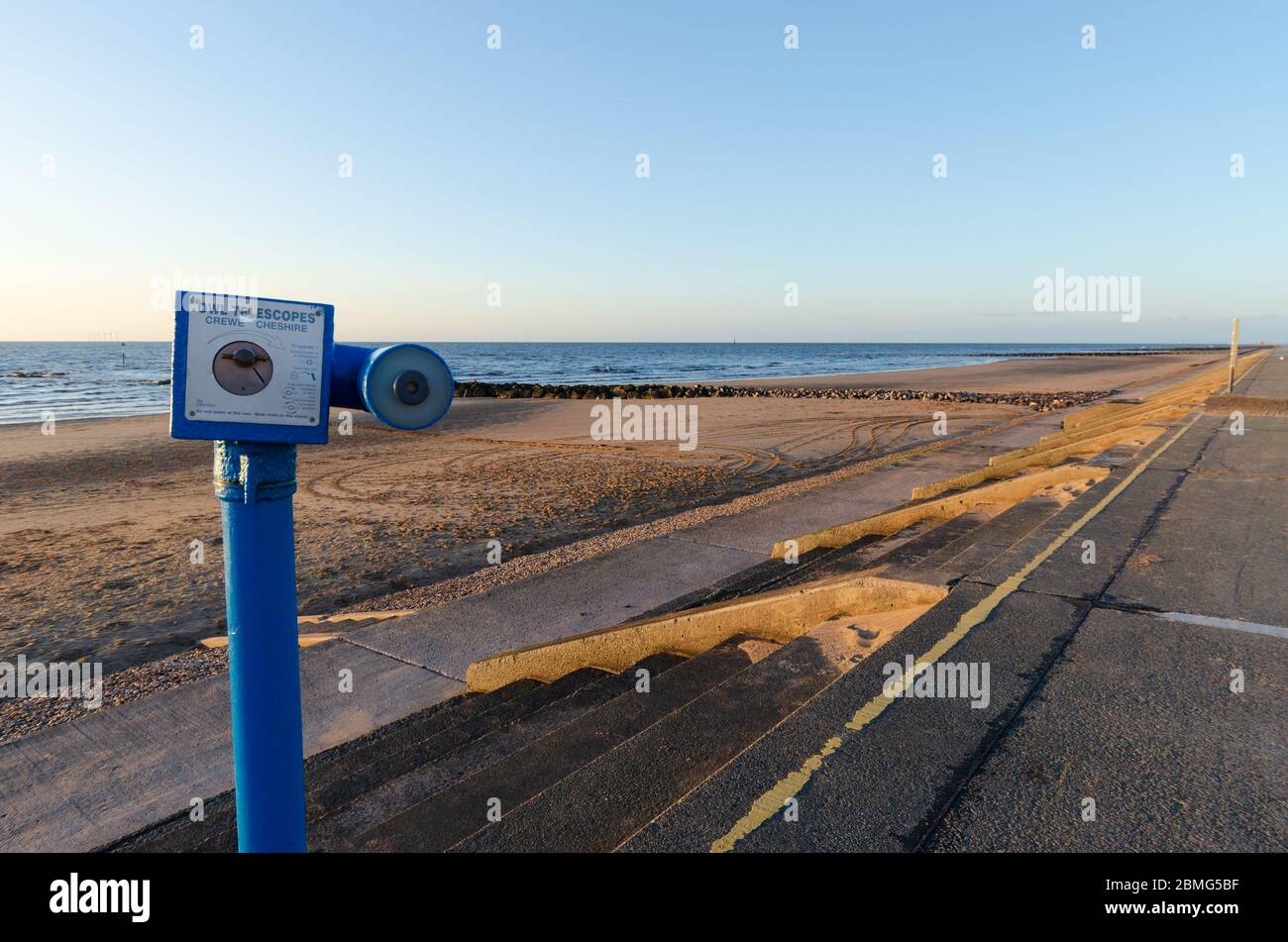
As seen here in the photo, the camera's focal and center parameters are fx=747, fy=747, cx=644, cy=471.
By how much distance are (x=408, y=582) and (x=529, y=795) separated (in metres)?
4.48

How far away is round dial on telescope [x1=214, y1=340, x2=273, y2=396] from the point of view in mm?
1711

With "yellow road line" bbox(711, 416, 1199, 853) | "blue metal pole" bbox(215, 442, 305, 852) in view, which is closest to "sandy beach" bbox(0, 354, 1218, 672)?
"blue metal pole" bbox(215, 442, 305, 852)

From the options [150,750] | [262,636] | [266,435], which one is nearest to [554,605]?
[150,750]

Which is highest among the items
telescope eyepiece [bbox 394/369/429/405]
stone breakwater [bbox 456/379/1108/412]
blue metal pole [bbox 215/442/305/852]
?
stone breakwater [bbox 456/379/1108/412]

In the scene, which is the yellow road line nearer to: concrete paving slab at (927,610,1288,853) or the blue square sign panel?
concrete paving slab at (927,610,1288,853)

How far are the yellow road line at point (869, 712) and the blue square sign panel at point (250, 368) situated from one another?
1.56 metres

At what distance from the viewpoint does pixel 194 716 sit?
4094mm

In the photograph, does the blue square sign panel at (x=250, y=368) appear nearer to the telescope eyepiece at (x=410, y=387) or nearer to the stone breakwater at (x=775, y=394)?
the telescope eyepiece at (x=410, y=387)

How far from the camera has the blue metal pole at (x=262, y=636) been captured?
1790 millimetres

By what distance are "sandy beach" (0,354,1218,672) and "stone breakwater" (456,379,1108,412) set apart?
7.34 metres

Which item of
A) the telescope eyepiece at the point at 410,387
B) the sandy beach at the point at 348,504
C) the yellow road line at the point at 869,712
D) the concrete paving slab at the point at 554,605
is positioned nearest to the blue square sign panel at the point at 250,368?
the telescope eyepiece at the point at 410,387
